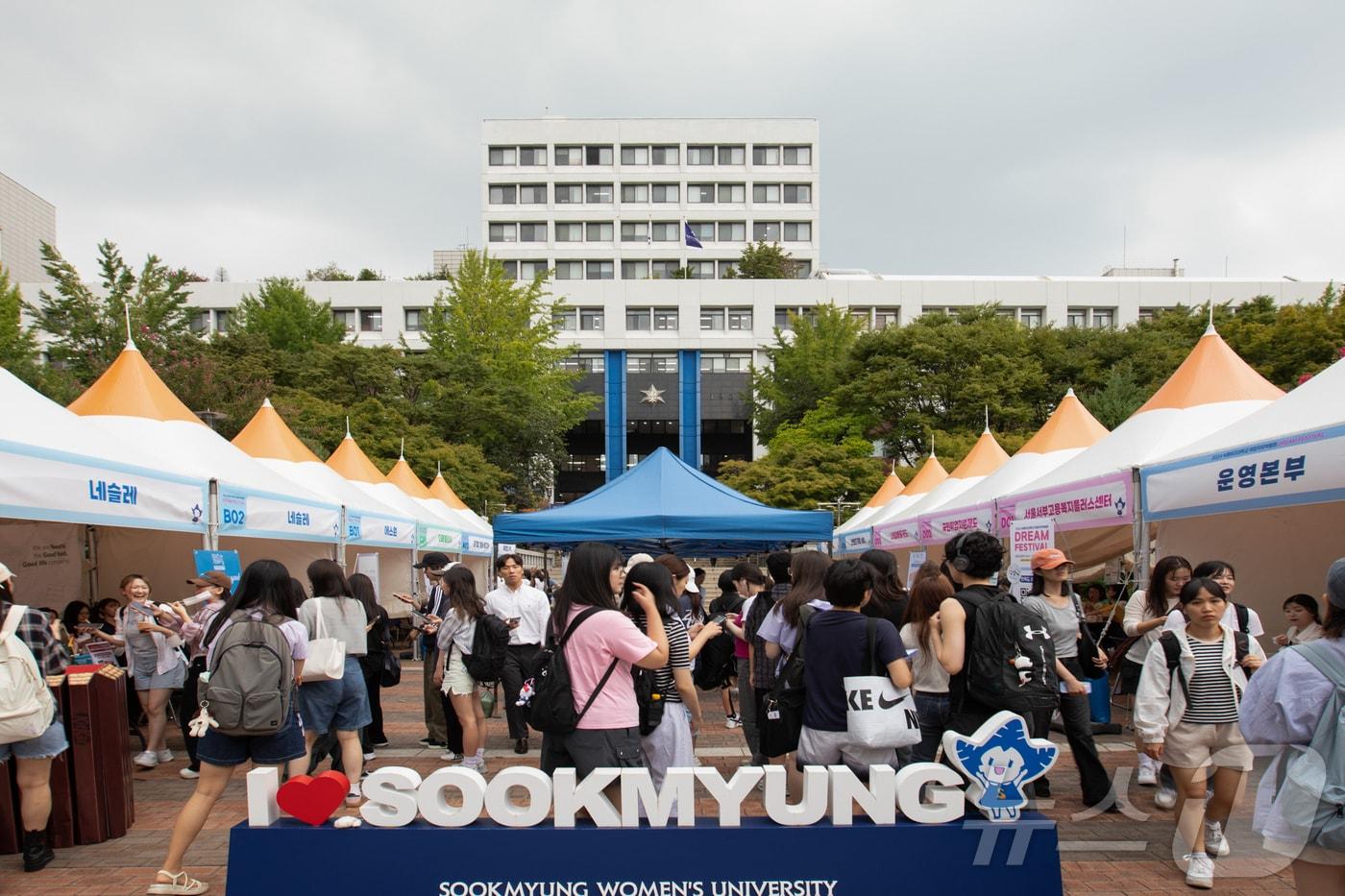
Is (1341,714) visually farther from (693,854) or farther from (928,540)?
(928,540)

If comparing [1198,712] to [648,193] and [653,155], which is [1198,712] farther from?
[653,155]

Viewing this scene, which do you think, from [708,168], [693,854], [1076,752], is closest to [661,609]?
[693,854]

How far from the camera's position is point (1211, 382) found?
927 cm

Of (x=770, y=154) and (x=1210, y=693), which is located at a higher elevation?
(x=770, y=154)

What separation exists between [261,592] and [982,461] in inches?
545

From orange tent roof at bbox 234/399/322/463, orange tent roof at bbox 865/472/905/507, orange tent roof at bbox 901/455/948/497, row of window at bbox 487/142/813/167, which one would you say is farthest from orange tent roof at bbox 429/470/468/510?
row of window at bbox 487/142/813/167

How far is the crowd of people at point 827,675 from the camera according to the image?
3910 millimetres

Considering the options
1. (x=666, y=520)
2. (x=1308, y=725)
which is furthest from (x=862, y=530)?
(x=1308, y=725)

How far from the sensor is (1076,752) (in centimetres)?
590

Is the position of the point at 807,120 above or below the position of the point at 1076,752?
above

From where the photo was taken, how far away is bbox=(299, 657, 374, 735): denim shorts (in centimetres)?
586

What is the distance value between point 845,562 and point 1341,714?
182 cm

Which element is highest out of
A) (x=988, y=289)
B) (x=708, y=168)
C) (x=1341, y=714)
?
(x=708, y=168)

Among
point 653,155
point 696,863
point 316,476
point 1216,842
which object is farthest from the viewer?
point 653,155
